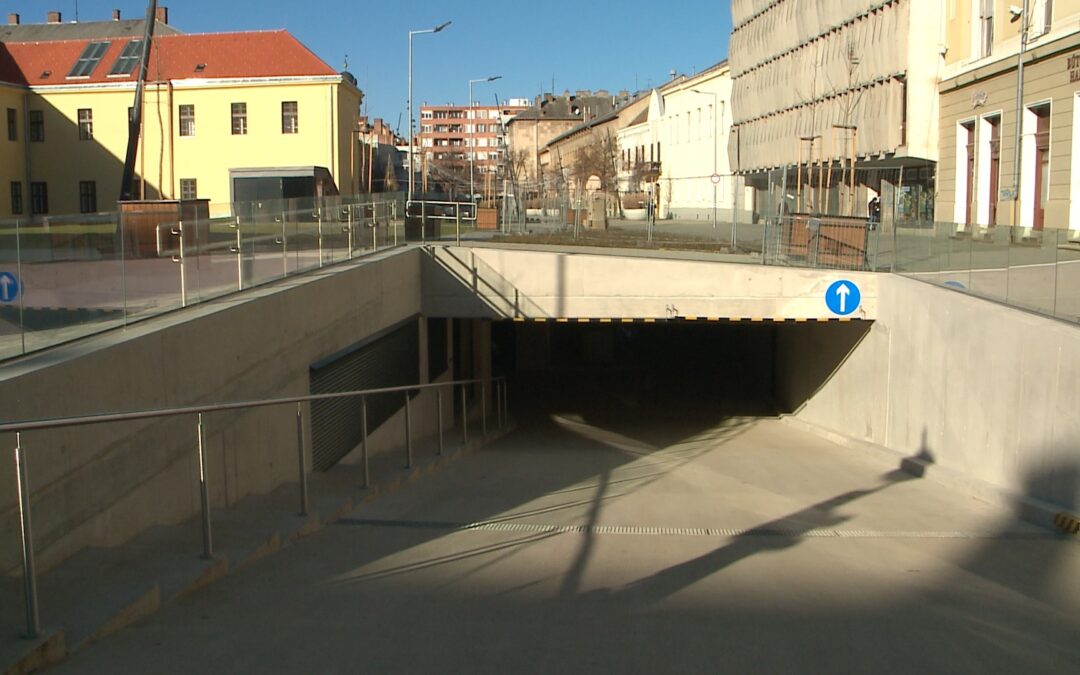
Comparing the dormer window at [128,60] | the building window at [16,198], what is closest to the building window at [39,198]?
the building window at [16,198]

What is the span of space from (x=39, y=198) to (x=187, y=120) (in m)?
8.74

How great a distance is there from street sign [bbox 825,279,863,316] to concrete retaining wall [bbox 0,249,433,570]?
36.2ft

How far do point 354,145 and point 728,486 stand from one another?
3604 centimetres

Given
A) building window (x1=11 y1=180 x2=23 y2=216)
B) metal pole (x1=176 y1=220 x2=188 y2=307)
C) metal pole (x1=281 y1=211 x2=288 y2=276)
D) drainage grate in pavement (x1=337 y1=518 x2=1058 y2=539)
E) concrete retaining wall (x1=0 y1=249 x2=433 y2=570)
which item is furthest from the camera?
building window (x1=11 y1=180 x2=23 y2=216)

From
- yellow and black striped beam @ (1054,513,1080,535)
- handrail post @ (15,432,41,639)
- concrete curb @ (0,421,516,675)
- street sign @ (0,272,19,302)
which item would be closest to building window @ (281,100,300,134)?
concrete curb @ (0,421,516,675)

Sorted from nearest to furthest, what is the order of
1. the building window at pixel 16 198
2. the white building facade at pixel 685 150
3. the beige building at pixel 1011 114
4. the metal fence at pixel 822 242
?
the metal fence at pixel 822 242
the beige building at pixel 1011 114
the building window at pixel 16 198
the white building facade at pixel 685 150

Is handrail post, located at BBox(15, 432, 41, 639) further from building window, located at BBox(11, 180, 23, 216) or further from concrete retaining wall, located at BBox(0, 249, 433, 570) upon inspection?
building window, located at BBox(11, 180, 23, 216)

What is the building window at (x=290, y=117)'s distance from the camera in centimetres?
4725

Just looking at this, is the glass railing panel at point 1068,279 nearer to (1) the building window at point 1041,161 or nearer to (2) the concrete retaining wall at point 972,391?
(2) the concrete retaining wall at point 972,391

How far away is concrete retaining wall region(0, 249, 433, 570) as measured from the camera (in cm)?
650

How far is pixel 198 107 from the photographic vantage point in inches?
1859

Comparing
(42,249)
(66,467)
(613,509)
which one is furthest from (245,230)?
(66,467)

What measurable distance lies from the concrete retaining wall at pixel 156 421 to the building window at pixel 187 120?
36255mm

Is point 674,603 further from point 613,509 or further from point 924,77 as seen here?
point 924,77
